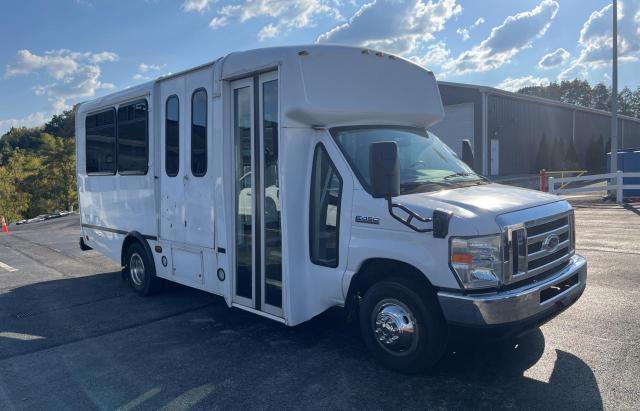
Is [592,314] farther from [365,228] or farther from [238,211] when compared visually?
[238,211]

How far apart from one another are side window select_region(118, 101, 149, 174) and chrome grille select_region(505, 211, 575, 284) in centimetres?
499

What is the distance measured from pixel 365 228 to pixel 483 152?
28275 mm

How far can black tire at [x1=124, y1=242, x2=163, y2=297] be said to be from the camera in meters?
7.35

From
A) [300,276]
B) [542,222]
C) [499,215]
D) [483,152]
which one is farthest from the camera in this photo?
[483,152]

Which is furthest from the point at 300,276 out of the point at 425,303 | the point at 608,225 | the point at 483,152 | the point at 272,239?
the point at 483,152

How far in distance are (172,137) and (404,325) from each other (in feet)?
12.9

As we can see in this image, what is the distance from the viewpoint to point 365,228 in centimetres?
460

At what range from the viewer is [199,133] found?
6180 millimetres

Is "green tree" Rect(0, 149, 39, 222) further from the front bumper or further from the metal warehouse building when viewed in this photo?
the front bumper

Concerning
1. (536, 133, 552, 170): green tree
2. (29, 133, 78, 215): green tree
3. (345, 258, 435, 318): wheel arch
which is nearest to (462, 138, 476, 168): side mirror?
(345, 258, 435, 318): wheel arch

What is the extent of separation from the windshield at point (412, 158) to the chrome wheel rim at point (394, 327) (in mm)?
1006

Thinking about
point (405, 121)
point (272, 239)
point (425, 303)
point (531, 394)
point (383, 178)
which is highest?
point (405, 121)

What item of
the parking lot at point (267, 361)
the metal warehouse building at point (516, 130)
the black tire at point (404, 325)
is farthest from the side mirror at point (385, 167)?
the metal warehouse building at point (516, 130)

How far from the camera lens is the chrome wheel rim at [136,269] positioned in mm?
7633
